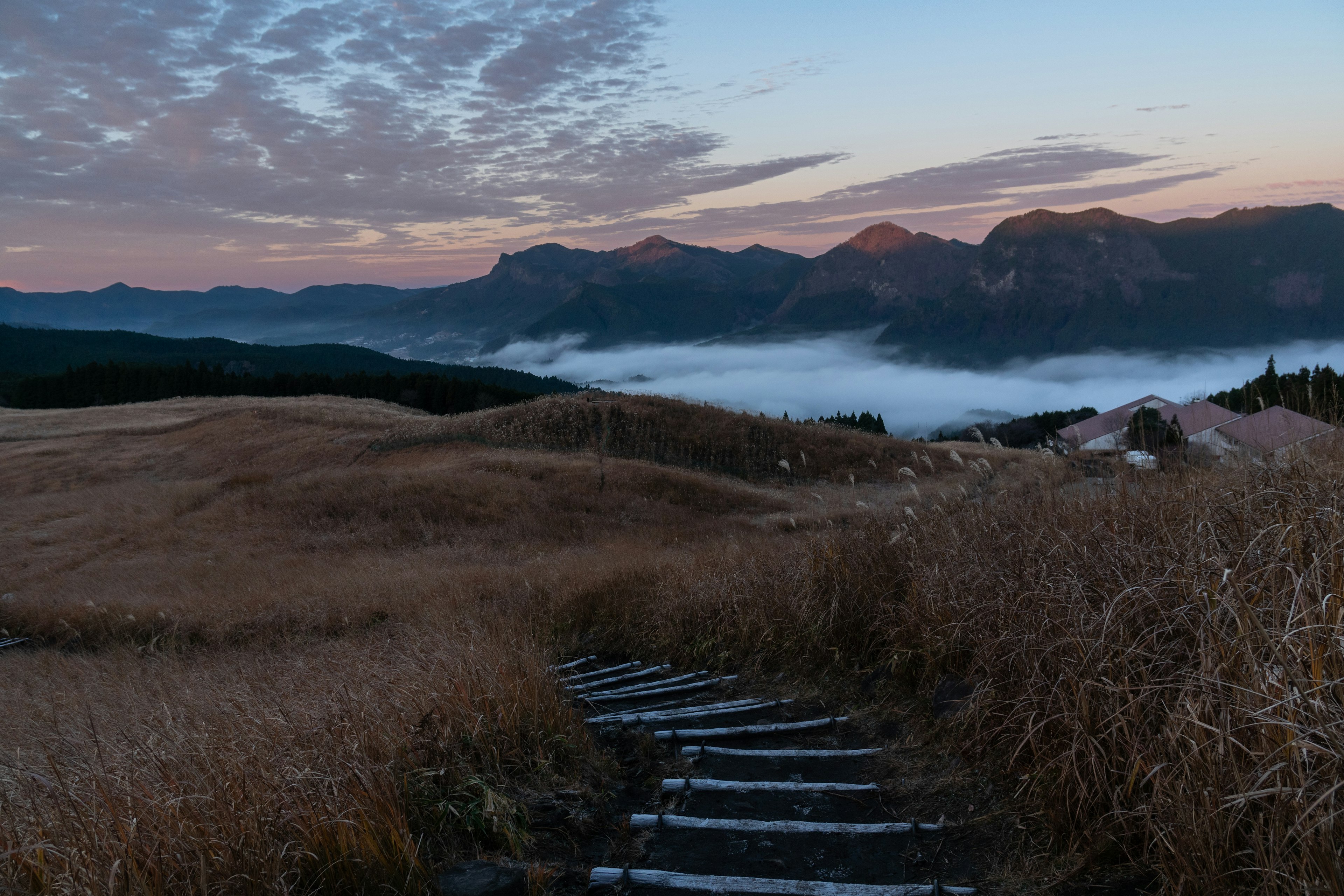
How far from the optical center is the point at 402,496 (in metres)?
23.6

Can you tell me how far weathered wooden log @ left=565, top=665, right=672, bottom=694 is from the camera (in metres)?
6.84

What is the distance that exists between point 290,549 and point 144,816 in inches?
697

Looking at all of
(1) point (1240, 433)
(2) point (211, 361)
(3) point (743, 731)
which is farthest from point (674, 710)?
(2) point (211, 361)

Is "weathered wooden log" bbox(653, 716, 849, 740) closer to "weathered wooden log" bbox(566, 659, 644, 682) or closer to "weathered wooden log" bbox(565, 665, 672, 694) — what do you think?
"weathered wooden log" bbox(565, 665, 672, 694)

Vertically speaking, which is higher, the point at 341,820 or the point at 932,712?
the point at 341,820

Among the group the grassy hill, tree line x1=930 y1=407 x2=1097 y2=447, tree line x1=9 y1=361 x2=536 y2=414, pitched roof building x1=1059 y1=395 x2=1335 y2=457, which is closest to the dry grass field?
pitched roof building x1=1059 y1=395 x2=1335 y2=457

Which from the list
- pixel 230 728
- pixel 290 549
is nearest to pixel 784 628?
pixel 230 728

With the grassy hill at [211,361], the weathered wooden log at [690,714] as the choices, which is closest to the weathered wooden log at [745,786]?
the weathered wooden log at [690,714]

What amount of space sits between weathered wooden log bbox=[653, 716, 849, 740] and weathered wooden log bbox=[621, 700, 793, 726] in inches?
9.2

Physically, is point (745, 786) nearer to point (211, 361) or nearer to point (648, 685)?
point (648, 685)

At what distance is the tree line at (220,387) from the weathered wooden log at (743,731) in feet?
250

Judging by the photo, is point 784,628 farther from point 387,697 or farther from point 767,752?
point 387,697

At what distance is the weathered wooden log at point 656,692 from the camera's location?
655 cm

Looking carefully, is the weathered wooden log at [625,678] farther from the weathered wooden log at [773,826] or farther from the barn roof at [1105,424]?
the barn roof at [1105,424]
